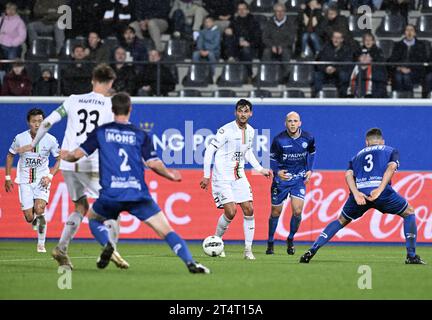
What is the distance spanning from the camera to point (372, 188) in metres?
14.1

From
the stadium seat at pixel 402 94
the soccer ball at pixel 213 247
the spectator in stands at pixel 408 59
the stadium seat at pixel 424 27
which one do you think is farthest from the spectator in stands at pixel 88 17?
the soccer ball at pixel 213 247

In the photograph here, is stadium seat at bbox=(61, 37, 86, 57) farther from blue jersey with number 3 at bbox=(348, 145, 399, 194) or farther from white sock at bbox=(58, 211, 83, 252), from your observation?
white sock at bbox=(58, 211, 83, 252)

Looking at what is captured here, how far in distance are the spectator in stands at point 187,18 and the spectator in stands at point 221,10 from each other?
0.17 m

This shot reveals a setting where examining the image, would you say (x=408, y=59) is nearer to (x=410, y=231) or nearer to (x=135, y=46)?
(x=135, y=46)

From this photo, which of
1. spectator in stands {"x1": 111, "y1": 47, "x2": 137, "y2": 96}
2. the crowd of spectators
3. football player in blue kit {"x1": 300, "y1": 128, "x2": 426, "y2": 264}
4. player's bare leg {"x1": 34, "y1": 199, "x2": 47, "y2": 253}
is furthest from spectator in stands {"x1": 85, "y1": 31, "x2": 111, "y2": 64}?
football player in blue kit {"x1": 300, "y1": 128, "x2": 426, "y2": 264}

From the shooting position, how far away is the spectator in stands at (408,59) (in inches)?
893

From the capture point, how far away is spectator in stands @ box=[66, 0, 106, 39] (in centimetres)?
2358

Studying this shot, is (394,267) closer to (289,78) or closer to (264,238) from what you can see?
(264,238)

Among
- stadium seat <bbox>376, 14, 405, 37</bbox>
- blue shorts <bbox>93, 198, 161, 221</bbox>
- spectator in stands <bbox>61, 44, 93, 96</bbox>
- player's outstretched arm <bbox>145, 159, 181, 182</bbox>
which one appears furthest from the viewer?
stadium seat <bbox>376, 14, 405, 37</bbox>

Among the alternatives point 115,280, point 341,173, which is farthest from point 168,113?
point 115,280

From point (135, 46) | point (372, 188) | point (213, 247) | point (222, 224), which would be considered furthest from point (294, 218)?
point (135, 46)

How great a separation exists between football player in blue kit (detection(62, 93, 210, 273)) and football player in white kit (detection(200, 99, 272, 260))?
187 inches

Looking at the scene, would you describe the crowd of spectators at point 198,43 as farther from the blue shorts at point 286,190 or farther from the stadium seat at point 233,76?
the blue shorts at point 286,190

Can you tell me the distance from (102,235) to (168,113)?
1109 centimetres
